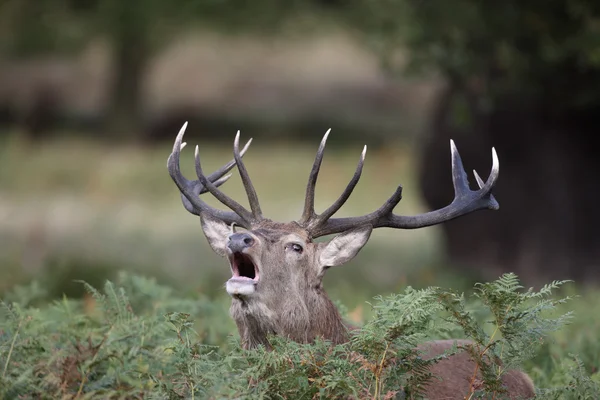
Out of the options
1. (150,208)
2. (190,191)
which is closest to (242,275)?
(190,191)

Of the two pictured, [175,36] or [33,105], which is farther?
[33,105]

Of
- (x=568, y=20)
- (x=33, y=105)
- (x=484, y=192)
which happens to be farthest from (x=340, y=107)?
(x=484, y=192)

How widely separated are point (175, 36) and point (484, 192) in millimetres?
19716

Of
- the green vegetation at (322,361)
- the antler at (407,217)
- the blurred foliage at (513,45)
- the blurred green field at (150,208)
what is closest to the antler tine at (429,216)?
the antler at (407,217)

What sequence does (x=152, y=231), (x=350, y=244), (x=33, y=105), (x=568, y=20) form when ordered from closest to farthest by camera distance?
(x=350, y=244) → (x=568, y=20) → (x=152, y=231) → (x=33, y=105)

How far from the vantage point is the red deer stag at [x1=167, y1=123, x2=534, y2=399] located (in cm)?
605

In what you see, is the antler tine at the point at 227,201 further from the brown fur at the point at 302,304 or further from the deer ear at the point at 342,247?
the deer ear at the point at 342,247

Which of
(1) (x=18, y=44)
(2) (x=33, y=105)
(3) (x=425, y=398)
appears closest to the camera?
(3) (x=425, y=398)

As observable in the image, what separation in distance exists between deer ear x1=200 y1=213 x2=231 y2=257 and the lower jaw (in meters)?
0.73

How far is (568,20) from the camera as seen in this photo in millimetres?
11477

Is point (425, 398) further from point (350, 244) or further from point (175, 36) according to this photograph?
point (175, 36)

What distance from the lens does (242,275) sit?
249 inches

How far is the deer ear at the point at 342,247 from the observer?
21.2 feet

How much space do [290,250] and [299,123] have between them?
75.0 feet
